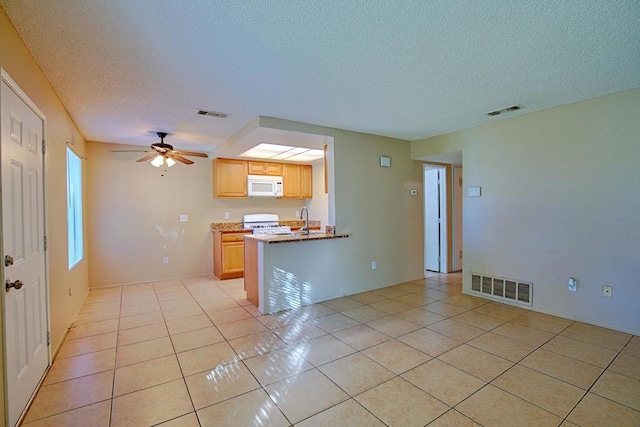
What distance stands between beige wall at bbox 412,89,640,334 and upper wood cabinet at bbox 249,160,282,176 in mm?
3621

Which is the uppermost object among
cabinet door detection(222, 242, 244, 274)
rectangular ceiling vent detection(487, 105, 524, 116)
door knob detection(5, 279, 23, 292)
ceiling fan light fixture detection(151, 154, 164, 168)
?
rectangular ceiling vent detection(487, 105, 524, 116)

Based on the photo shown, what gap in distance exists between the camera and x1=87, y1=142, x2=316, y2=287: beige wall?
506cm

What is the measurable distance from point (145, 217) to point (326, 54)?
462 centimetres

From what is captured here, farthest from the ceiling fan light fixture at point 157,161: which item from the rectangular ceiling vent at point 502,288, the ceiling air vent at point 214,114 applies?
the rectangular ceiling vent at point 502,288

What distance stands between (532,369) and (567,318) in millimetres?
1561

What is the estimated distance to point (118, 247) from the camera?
17.0ft

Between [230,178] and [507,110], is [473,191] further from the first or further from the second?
[230,178]

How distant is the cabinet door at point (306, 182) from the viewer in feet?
22.0

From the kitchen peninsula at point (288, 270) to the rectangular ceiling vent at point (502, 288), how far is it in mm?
2023

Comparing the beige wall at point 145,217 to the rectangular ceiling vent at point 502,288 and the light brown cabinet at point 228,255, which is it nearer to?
the light brown cabinet at point 228,255

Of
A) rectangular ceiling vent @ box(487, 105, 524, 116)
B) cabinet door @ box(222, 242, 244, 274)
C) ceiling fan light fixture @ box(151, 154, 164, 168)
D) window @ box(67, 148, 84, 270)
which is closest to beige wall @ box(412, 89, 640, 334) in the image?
rectangular ceiling vent @ box(487, 105, 524, 116)

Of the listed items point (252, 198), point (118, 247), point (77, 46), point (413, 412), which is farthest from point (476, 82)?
point (118, 247)

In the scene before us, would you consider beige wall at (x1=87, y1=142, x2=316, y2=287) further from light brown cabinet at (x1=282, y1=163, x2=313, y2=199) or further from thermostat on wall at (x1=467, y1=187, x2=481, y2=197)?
thermostat on wall at (x1=467, y1=187, x2=481, y2=197)

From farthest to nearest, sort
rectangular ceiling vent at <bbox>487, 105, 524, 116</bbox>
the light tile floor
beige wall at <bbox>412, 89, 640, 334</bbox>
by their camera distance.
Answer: rectangular ceiling vent at <bbox>487, 105, 524, 116</bbox> → beige wall at <bbox>412, 89, 640, 334</bbox> → the light tile floor
